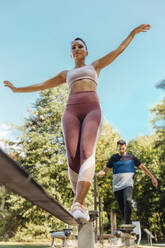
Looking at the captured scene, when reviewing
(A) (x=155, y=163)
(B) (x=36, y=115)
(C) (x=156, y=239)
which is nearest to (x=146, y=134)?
(A) (x=155, y=163)

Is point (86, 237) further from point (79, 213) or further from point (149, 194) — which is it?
point (149, 194)

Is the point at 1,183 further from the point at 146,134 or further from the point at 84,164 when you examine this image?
the point at 146,134

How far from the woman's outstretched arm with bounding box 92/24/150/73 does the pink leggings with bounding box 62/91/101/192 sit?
0.94ft

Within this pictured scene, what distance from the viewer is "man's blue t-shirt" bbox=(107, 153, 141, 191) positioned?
3.41 metres

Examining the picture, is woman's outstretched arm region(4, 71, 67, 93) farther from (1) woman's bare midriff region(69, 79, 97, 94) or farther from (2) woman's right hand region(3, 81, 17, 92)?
(1) woman's bare midriff region(69, 79, 97, 94)

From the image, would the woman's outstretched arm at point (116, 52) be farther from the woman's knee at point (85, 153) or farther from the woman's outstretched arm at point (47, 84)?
the woman's knee at point (85, 153)

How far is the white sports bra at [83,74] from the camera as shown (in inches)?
79.3

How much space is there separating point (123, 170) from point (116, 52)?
1.90m

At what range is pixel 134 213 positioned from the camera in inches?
714

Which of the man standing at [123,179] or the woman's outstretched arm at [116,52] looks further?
the man standing at [123,179]

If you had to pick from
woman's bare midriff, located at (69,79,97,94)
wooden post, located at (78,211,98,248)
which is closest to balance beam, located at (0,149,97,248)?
wooden post, located at (78,211,98,248)

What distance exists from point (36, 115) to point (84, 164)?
16065mm

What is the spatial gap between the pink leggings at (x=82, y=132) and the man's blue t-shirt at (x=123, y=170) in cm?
168

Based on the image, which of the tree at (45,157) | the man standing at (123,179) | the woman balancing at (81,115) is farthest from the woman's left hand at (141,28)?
the tree at (45,157)
